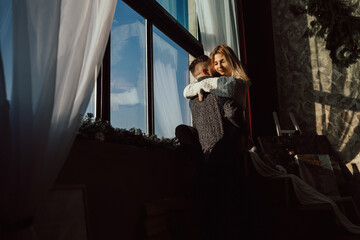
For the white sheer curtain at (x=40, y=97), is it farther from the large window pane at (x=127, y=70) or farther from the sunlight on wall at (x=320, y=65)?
the sunlight on wall at (x=320, y=65)

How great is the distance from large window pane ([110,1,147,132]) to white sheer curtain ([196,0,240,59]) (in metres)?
1.05

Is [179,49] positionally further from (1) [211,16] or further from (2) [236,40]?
(2) [236,40]

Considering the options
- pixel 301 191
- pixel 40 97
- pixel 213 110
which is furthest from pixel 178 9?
pixel 40 97

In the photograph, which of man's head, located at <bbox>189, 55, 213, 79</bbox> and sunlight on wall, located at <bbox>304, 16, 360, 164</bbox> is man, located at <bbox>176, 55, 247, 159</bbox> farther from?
sunlight on wall, located at <bbox>304, 16, 360, 164</bbox>

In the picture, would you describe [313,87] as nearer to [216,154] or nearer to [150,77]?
[150,77]

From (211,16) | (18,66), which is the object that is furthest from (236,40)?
(18,66)

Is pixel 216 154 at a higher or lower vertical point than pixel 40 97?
lower

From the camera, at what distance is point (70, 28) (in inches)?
46.8

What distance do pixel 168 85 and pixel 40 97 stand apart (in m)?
1.87

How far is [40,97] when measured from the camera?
101 centimetres

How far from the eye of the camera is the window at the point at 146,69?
2.10m

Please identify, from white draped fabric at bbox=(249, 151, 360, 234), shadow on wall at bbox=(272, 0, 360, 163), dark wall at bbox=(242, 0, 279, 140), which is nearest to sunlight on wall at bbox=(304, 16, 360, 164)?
shadow on wall at bbox=(272, 0, 360, 163)

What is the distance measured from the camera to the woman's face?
2283 mm

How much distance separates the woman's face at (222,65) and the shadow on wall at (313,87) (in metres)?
2.38
